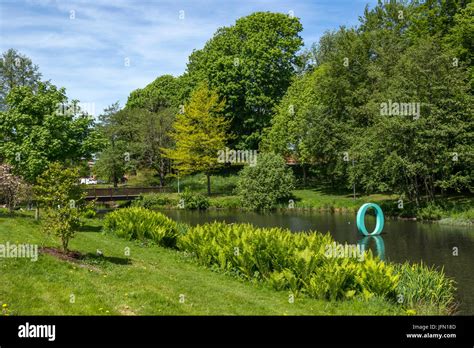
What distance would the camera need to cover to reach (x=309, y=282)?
1344 centimetres

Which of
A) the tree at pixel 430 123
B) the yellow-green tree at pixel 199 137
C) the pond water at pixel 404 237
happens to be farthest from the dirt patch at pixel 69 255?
the yellow-green tree at pixel 199 137

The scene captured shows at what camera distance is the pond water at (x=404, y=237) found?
18.1 m

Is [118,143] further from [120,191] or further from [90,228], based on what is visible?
[90,228]

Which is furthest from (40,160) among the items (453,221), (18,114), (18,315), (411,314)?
(453,221)

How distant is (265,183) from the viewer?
45.3 meters

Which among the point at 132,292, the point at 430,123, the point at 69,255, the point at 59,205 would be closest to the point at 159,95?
the point at 430,123

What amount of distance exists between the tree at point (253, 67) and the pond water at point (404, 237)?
20.5 meters

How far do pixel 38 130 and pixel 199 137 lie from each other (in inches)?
1114

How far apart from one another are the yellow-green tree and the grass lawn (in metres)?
35.9

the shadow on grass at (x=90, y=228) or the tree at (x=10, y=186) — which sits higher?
the tree at (x=10, y=186)

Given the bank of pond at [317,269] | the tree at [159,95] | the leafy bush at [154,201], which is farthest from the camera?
the tree at [159,95]

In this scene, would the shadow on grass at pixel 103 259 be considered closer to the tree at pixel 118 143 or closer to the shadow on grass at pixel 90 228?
the shadow on grass at pixel 90 228

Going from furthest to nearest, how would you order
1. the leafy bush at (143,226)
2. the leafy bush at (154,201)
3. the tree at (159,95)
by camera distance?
the tree at (159,95), the leafy bush at (154,201), the leafy bush at (143,226)
